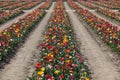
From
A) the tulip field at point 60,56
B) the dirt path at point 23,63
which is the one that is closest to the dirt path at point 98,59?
the tulip field at point 60,56

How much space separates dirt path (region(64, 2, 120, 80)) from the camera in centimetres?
1169

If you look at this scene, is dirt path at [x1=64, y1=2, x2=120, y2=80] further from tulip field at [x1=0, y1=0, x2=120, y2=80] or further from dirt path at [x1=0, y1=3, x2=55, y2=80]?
dirt path at [x1=0, y1=3, x2=55, y2=80]

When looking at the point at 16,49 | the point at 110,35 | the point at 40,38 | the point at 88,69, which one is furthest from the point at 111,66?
the point at 40,38

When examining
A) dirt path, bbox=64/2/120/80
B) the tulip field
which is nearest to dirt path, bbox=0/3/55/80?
the tulip field

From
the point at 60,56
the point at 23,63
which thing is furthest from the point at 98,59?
the point at 23,63

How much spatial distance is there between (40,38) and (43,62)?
350 inches

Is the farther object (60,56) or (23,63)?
(23,63)

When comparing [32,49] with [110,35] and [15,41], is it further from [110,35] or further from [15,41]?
[110,35]

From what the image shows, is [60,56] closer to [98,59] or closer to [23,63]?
[23,63]

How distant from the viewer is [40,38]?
20.2m

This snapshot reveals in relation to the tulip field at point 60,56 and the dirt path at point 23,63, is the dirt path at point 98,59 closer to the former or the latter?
the tulip field at point 60,56

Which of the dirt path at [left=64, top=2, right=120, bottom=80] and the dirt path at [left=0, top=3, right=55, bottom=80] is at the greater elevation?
the dirt path at [left=0, top=3, right=55, bottom=80]

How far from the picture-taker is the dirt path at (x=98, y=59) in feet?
38.3

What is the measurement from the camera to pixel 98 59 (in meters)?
14.3
